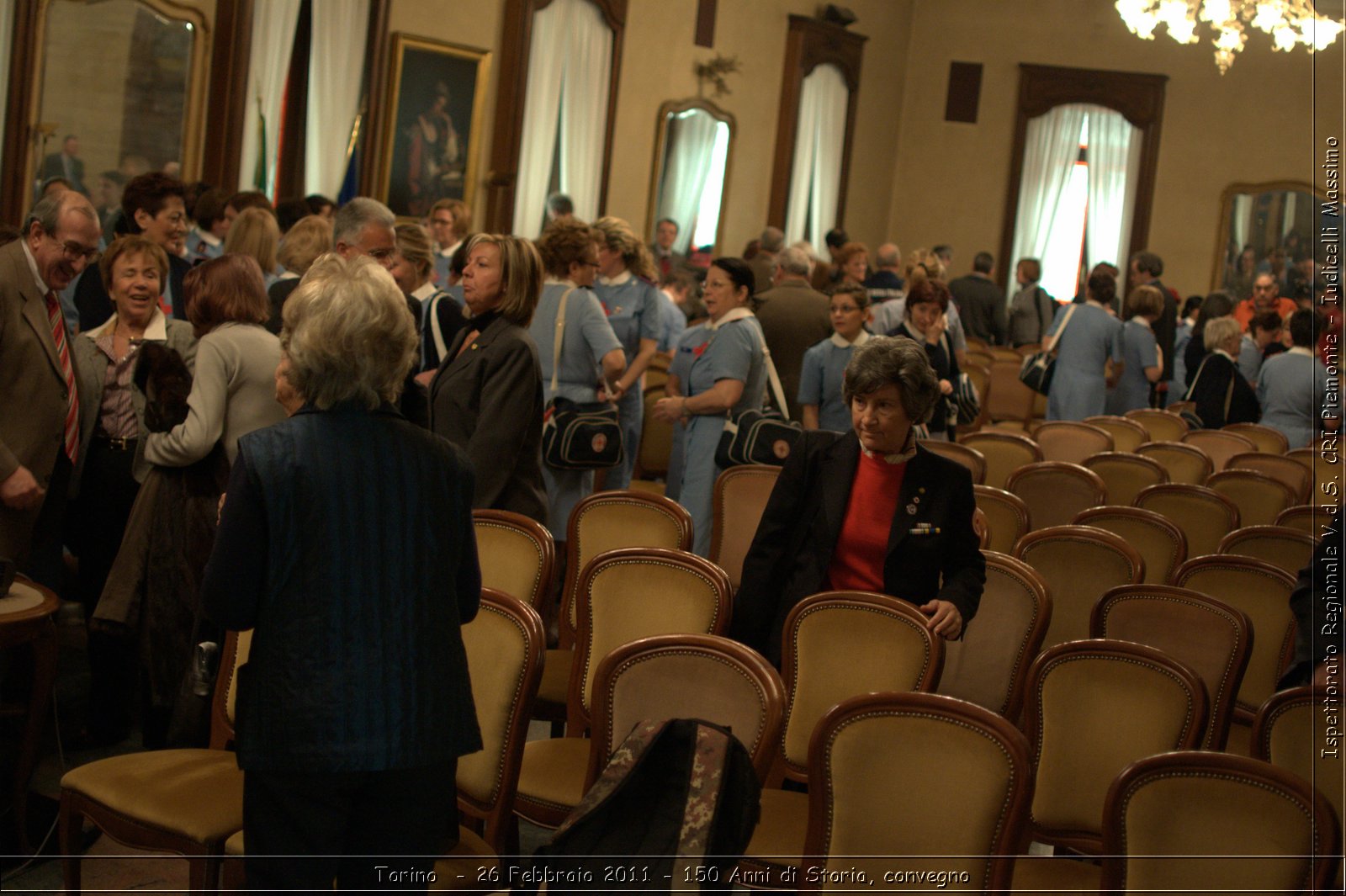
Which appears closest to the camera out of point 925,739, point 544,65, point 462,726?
point 462,726

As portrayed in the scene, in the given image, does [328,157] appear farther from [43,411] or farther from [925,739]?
[925,739]

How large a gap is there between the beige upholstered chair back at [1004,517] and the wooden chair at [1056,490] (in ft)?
2.46

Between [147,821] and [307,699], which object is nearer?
[307,699]

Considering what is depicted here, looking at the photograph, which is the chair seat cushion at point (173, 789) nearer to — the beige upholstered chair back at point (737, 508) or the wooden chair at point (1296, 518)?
the beige upholstered chair back at point (737, 508)

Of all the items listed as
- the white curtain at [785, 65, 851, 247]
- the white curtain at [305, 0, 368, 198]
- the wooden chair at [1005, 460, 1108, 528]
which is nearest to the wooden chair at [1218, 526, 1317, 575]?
the wooden chair at [1005, 460, 1108, 528]

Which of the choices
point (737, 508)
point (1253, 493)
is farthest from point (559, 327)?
point (1253, 493)

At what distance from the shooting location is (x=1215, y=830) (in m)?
2.57

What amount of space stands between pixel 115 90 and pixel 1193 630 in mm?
7914

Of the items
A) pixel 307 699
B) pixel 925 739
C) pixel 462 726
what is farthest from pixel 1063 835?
pixel 307 699

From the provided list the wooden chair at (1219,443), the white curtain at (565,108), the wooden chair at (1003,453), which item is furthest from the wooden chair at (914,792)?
the white curtain at (565,108)

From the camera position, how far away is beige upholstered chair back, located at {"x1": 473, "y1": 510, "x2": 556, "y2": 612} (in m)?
3.99

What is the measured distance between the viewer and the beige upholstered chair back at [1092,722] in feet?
10.7

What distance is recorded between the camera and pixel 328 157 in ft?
35.1

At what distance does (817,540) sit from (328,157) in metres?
8.08
